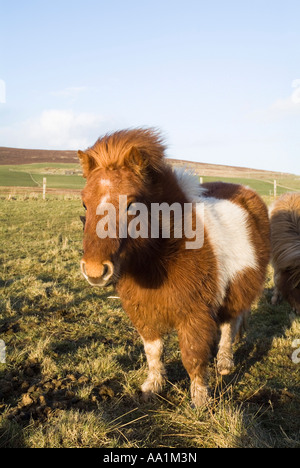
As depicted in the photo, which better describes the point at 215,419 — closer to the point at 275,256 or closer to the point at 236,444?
the point at 236,444

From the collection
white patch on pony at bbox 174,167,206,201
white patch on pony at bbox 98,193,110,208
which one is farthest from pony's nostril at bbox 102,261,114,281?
white patch on pony at bbox 174,167,206,201

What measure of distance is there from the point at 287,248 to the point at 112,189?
371 centimetres

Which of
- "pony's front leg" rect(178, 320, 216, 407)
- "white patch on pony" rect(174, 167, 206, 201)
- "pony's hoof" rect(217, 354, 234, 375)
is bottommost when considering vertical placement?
"pony's hoof" rect(217, 354, 234, 375)

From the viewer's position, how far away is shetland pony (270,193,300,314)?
16.6 feet

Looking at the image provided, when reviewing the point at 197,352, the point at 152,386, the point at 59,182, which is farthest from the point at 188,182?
the point at 59,182

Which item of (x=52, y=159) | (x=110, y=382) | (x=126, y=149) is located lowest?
(x=110, y=382)

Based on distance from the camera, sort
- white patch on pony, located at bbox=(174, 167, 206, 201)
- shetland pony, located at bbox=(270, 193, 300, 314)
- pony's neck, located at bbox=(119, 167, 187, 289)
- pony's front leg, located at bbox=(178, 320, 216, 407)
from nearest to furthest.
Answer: pony's neck, located at bbox=(119, 167, 187, 289) → pony's front leg, located at bbox=(178, 320, 216, 407) → white patch on pony, located at bbox=(174, 167, 206, 201) → shetland pony, located at bbox=(270, 193, 300, 314)

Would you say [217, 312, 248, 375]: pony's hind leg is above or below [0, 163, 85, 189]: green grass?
below

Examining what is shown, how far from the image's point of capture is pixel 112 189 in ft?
8.85

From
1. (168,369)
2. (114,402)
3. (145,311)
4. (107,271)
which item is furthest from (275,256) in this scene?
(107,271)

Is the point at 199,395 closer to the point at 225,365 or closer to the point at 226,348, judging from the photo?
the point at 225,365

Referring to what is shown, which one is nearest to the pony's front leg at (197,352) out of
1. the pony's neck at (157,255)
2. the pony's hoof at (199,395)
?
the pony's hoof at (199,395)

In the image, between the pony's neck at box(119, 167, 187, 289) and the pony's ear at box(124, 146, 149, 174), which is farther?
the pony's neck at box(119, 167, 187, 289)

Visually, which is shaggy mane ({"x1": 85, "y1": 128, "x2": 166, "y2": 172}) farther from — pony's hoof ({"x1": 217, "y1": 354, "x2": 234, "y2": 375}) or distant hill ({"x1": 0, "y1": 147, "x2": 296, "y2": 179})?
distant hill ({"x1": 0, "y1": 147, "x2": 296, "y2": 179})
